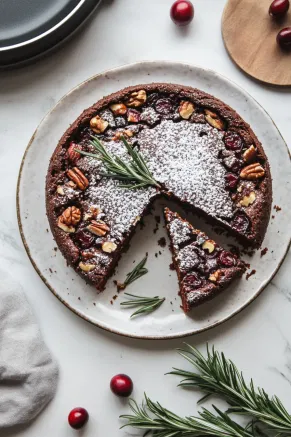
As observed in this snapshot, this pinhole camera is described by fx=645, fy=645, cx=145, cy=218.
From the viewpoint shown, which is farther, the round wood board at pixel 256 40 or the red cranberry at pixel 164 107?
the round wood board at pixel 256 40

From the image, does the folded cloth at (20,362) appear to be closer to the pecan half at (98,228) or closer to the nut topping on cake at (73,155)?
the pecan half at (98,228)

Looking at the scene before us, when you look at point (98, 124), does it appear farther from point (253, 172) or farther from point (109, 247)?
point (253, 172)

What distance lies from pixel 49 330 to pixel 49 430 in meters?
0.63

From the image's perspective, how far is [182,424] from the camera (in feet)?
12.5

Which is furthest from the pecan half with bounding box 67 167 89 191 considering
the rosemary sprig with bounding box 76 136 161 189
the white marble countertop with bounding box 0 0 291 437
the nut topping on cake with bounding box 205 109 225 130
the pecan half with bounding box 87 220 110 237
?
the nut topping on cake with bounding box 205 109 225 130

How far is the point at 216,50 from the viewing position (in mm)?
4102

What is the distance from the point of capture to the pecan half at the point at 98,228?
3802 millimetres

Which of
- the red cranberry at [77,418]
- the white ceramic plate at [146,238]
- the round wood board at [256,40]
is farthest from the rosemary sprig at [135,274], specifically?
the round wood board at [256,40]

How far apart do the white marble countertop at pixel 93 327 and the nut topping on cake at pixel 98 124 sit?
0.42m

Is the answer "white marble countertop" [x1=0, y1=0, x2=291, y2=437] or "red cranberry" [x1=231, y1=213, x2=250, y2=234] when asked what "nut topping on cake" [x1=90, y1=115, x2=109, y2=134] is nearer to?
"white marble countertop" [x1=0, y1=0, x2=291, y2=437]

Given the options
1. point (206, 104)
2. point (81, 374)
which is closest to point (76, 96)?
point (206, 104)

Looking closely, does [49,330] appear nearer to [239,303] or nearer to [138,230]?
[138,230]

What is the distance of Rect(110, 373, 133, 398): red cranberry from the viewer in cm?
395

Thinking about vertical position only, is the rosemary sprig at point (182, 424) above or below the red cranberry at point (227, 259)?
below
